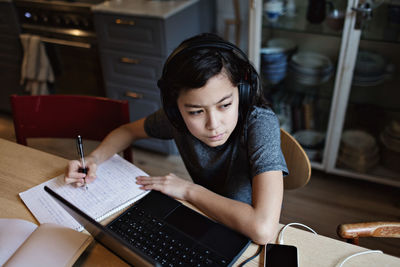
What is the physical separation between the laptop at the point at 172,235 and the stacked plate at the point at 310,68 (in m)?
1.47

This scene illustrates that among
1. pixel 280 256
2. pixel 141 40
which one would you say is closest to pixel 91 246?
pixel 280 256

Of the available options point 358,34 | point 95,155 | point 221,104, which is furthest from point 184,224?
point 358,34

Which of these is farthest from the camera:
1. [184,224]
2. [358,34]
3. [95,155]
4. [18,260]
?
[358,34]

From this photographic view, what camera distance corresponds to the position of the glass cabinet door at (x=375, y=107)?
6.15 feet

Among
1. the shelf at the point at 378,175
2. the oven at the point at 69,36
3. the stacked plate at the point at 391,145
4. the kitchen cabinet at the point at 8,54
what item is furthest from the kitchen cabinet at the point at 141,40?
the stacked plate at the point at 391,145

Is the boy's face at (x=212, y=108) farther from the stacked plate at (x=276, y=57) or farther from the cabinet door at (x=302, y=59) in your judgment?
the stacked plate at (x=276, y=57)

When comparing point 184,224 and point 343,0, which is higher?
point 343,0

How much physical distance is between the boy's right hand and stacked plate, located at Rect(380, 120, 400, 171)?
1.72 meters

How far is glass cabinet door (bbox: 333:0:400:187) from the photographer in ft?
6.15

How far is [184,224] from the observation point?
870mm

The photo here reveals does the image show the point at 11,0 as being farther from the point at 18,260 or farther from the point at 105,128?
the point at 18,260

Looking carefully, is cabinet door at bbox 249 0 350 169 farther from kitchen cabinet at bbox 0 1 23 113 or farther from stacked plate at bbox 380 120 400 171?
kitchen cabinet at bbox 0 1 23 113

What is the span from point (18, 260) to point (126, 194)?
301mm

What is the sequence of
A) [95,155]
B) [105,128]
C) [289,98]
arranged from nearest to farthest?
[95,155] → [105,128] → [289,98]
